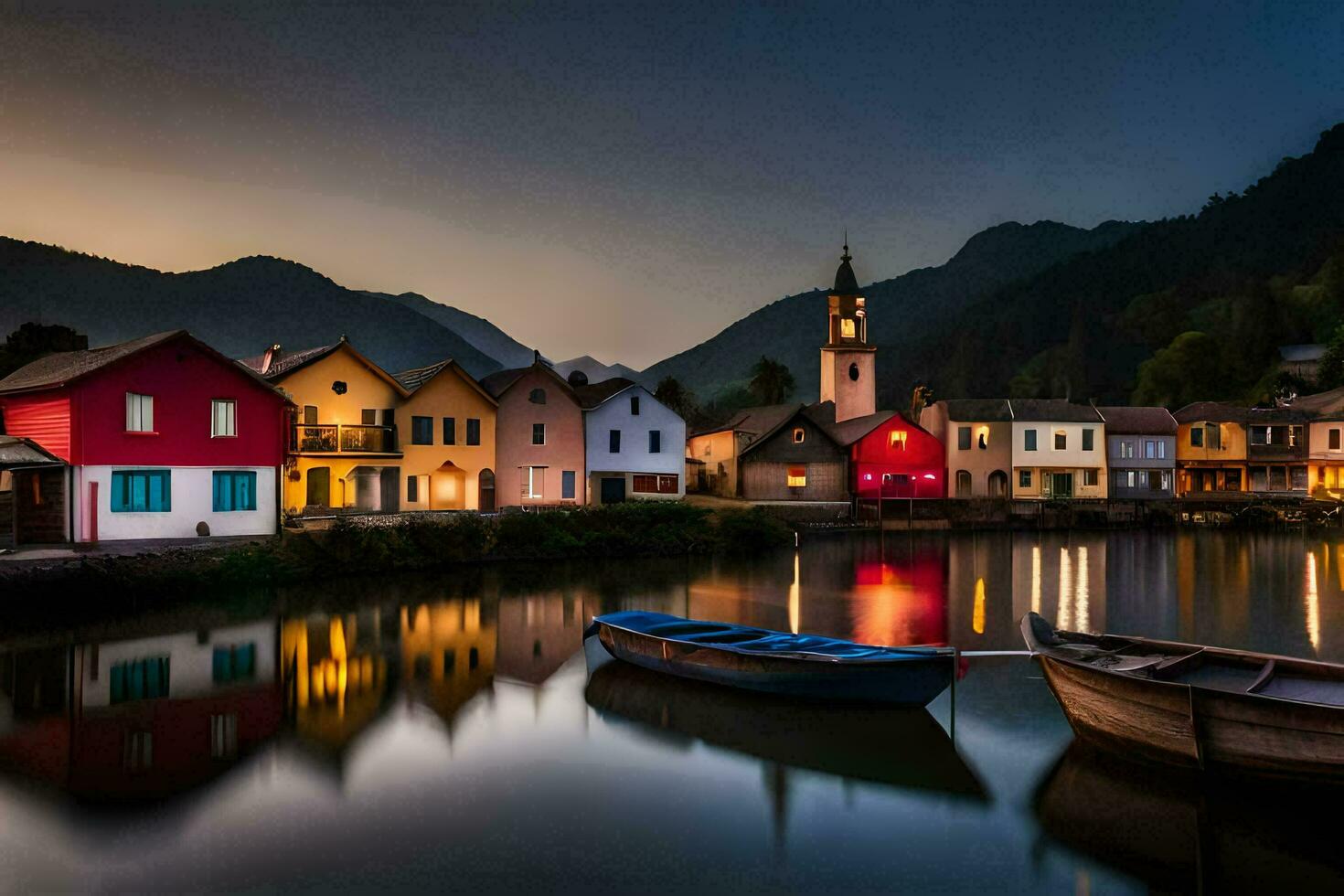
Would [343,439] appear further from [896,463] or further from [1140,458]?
[1140,458]

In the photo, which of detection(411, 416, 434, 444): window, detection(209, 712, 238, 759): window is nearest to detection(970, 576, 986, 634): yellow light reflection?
detection(209, 712, 238, 759): window

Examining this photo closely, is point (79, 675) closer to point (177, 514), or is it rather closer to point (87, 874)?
point (87, 874)

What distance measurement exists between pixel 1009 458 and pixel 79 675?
2251 inches

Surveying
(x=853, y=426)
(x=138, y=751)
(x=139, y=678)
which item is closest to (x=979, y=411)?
(x=853, y=426)

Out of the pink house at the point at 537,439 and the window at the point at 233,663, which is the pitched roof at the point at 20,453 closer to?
the window at the point at 233,663

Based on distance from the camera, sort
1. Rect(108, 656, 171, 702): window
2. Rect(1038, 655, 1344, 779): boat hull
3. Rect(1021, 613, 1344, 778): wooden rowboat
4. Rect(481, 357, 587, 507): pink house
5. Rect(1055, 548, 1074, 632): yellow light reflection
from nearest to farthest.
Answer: Rect(1038, 655, 1344, 779): boat hull
Rect(1021, 613, 1344, 778): wooden rowboat
Rect(108, 656, 171, 702): window
Rect(1055, 548, 1074, 632): yellow light reflection
Rect(481, 357, 587, 507): pink house

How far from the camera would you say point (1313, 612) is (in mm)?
29594

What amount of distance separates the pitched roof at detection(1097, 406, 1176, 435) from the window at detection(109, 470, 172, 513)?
58587 mm

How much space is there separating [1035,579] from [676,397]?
60.4 meters

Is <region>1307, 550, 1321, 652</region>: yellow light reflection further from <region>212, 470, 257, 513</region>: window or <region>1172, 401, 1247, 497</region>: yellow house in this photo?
<region>212, 470, 257, 513</region>: window

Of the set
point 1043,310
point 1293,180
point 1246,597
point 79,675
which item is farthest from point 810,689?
point 1293,180

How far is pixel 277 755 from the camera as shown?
1534 cm

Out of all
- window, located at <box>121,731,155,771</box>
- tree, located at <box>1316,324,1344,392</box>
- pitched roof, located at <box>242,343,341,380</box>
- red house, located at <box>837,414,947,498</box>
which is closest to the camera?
window, located at <box>121,731,155,771</box>

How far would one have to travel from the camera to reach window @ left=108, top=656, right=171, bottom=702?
1894cm
